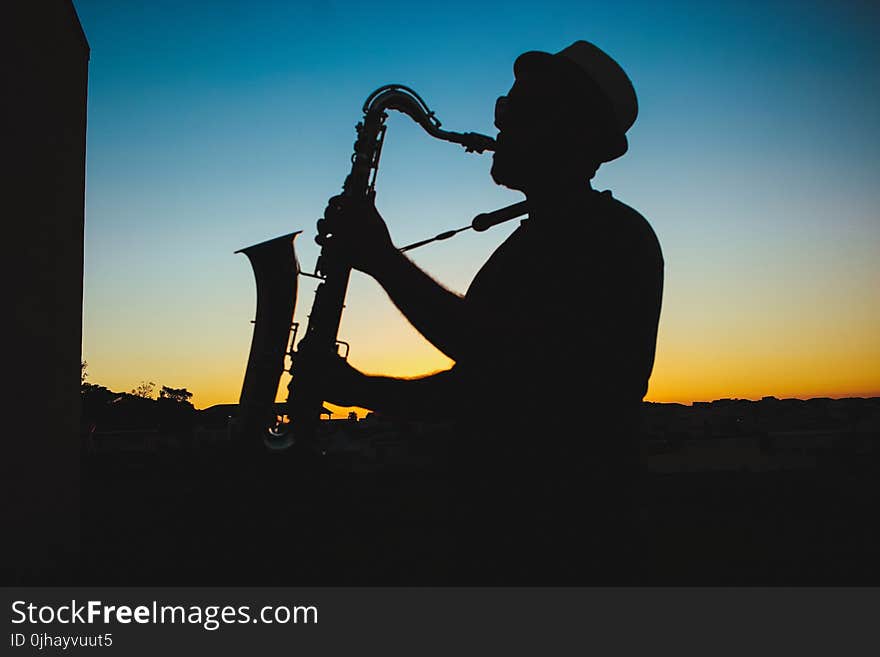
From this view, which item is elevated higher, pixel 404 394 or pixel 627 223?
pixel 627 223

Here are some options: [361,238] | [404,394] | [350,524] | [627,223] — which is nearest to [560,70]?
[627,223]

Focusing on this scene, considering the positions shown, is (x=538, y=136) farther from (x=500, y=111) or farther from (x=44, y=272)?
(x=44, y=272)

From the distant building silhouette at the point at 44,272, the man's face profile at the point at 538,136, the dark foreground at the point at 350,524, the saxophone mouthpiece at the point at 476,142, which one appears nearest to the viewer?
the man's face profile at the point at 538,136

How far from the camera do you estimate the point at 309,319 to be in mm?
3014

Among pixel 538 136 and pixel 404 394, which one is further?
pixel 404 394

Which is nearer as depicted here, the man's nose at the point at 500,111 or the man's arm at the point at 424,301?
the man's arm at the point at 424,301

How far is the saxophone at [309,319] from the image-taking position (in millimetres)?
2795

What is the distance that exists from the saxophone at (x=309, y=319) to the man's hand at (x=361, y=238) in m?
0.41

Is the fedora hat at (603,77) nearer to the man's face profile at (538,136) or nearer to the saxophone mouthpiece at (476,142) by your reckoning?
the man's face profile at (538,136)

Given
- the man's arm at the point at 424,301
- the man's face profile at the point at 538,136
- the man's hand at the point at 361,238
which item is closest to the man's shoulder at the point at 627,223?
the man's face profile at the point at 538,136

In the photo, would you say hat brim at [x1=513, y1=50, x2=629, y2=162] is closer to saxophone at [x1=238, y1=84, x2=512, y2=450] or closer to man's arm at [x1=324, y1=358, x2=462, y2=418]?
saxophone at [x1=238, y1=84, x2=512, y2=450]

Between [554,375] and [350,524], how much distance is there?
8580 mm

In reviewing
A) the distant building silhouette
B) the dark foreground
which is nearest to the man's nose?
the dark foreground
